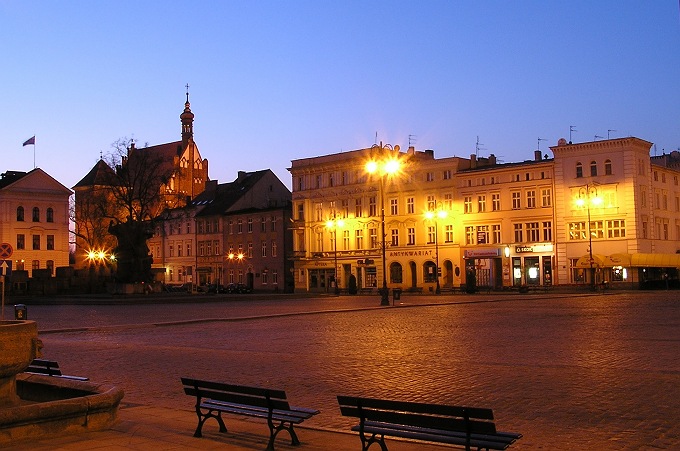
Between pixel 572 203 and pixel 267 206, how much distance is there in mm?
40835

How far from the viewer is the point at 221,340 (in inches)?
962

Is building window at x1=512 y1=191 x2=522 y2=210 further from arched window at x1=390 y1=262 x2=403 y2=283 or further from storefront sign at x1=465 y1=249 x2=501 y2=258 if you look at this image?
arched window at x1=390 y1=262 x2=403 y2=283

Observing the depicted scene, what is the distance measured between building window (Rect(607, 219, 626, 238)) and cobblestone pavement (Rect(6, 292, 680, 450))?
4152 centimetres

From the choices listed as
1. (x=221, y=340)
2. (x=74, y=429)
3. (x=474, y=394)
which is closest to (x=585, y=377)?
(x=474, y=394)

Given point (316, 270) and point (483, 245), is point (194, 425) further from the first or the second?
point (316, 270)

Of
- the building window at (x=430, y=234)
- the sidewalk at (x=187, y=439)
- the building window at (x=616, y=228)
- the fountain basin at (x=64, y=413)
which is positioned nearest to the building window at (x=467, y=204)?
the building window at (x=430, y=234)

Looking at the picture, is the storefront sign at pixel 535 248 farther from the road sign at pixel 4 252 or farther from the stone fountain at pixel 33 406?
the stone fountain at pixel 33 406

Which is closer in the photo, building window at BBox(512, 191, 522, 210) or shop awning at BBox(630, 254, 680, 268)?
shop awning at BBox(630, 254, 680, 268)

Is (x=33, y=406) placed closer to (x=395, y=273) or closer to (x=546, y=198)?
(x=546, y=198)

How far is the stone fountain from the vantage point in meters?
9.42

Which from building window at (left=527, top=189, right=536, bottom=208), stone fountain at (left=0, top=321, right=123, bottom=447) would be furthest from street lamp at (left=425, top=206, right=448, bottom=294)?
stone fountain at (left=0, top=321, right=123, bottom=447)

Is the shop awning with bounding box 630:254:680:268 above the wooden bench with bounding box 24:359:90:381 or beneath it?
above

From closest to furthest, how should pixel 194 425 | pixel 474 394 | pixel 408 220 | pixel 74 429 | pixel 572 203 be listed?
pixel 74 429
pixel 194 425
pixel 474 394
pixel 572 203
pixel 408 220

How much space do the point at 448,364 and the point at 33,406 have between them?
9.50 metres
